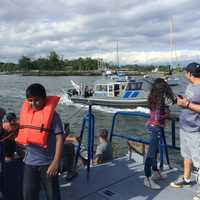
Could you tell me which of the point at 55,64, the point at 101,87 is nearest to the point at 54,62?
the point at 55,64

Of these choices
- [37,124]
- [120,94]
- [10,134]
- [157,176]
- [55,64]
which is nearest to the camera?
[37,124]

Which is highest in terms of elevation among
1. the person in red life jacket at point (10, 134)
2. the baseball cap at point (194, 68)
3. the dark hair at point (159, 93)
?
the baseball cap at point (194, 68)

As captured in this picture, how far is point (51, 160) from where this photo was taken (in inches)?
141

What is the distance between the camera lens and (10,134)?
14.0ft

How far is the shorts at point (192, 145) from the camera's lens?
4066 mm

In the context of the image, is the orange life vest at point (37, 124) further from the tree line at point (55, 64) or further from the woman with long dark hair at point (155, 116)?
the tree line at point (55, 64)

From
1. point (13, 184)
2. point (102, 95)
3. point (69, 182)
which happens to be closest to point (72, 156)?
point (69, 182)

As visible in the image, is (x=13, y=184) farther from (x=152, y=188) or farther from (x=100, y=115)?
(x=100, y=115)

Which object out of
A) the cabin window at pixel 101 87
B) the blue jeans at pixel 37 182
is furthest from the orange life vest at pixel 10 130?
the cabin window at pixel 101 87

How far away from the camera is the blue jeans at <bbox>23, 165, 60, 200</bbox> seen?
3.55 metres

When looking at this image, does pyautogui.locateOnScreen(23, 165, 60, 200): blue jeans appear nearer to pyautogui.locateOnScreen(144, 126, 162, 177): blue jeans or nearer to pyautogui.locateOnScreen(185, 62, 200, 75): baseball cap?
pyautogui.locateOnScreen(144, 126, 162, 177): blue jeans

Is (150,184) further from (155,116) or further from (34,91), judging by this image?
(34,91)

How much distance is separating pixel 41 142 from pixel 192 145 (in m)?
1.80

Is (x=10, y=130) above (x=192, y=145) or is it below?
above
